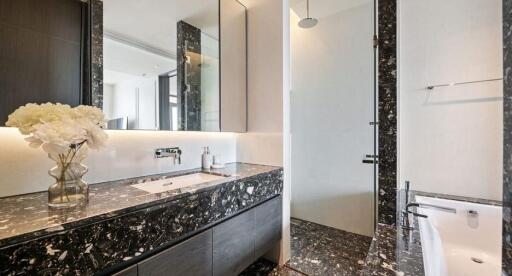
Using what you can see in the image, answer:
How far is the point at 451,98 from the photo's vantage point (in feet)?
6.40

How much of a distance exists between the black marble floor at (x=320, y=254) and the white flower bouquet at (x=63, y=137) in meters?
1.44

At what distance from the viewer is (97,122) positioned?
0.95 m

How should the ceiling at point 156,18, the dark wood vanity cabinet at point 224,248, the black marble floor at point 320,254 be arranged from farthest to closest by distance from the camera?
1. the black marble floor at point 320,254
2. the ceiling at point 156,18
3. the dark wood vanity cabinet at point 224,248

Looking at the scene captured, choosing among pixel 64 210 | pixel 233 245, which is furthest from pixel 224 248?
pixel 64 210

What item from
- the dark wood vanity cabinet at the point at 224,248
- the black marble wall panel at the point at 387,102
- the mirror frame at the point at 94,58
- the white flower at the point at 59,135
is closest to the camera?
the white flower at the point at 59,135

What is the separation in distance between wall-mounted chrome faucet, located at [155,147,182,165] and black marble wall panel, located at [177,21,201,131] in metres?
0.18

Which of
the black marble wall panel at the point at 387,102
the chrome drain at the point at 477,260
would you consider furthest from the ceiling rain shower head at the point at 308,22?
the chrome drain at the point at 477,260

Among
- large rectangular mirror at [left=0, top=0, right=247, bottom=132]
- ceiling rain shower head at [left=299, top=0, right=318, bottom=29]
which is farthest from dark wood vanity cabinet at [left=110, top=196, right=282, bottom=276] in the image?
ceiling rain shower head at [left=299, top=0, right=318, bottom=29]

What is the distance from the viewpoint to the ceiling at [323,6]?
229 centimetres

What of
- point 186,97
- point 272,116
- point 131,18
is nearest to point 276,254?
point 272,116

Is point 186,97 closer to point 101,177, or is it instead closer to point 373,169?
point 101,177

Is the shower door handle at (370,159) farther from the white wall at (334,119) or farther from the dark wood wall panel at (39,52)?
the dark wood wall panel at (39,52)

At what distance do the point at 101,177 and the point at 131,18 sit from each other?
1034mm

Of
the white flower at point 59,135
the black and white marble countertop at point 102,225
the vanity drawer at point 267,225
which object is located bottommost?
the vanity drawer at point 267,225
